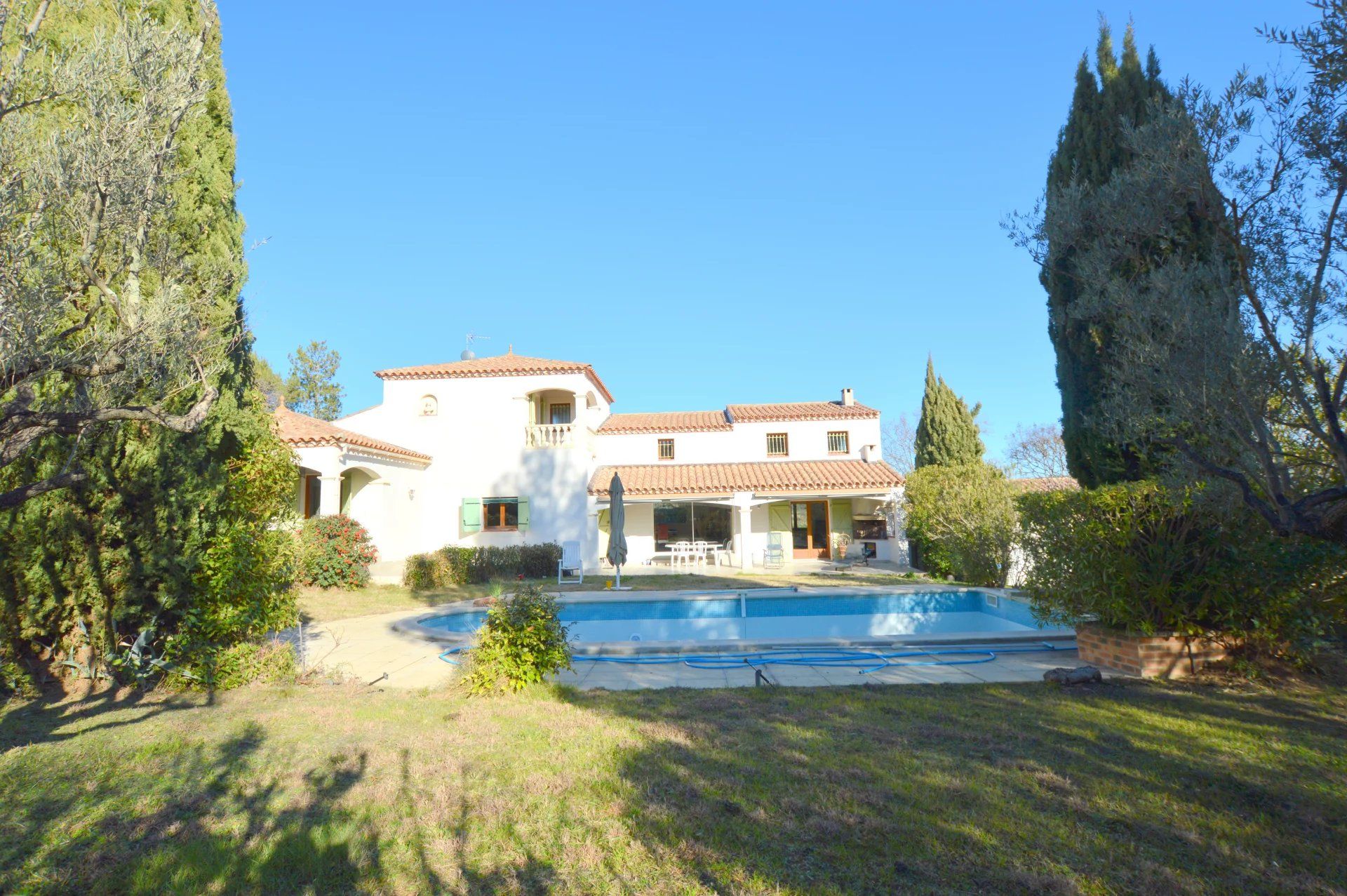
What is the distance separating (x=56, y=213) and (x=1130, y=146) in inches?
326

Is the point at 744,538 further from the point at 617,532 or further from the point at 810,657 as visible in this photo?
the point at 810,657

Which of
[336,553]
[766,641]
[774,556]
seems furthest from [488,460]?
[766,641]

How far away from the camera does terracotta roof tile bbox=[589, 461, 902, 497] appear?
25172mm

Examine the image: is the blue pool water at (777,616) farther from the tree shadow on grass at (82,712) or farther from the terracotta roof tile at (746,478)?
the terracotta roof tile at (746,478)

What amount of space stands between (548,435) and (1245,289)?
21.7 metres

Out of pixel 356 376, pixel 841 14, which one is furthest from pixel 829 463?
pixel 356 376

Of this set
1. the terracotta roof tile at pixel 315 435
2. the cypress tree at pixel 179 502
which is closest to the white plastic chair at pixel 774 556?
the terracotta roof tile at pixel 315 435

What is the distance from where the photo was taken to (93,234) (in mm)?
4844

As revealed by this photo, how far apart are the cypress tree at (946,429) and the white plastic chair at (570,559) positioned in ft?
49.5

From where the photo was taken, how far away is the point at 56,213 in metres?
4.86

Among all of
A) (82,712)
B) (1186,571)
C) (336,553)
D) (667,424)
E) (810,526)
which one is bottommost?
(82,712)

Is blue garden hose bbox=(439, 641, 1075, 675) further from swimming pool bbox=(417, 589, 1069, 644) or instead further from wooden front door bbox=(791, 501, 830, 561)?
wooden front door bbox=(791, 501, 830, 561)

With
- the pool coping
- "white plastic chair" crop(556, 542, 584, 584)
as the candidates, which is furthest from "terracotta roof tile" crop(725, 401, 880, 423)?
the pool coping

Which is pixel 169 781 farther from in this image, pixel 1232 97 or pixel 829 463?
pixel 829 463
